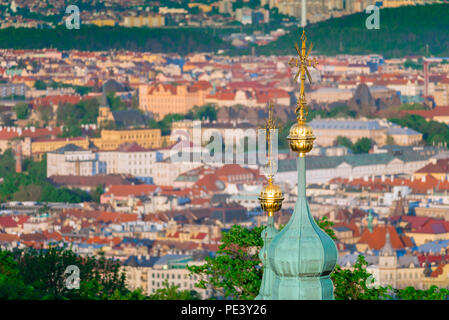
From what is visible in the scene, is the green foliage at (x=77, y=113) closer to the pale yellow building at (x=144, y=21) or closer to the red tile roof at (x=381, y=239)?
the pale yellow building at (x=144, y=21)

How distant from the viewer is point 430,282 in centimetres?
4334

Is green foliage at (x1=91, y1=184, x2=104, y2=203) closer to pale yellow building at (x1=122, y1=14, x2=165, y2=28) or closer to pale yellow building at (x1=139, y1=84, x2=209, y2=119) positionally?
pale yellow building at (x1=139, y1=84, x2=209, y2=119)

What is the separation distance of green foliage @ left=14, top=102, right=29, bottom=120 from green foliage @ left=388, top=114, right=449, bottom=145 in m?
16.4

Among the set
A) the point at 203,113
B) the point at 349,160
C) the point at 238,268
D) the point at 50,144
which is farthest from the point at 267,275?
the point at 203,113

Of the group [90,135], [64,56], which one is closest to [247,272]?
[90,135]

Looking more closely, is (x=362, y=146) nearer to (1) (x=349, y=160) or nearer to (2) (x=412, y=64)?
(1) (x=349, y=160)

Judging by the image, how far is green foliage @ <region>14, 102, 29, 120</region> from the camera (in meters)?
91.8

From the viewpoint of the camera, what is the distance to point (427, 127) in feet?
278

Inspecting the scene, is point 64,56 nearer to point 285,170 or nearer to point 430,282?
Answer: point 285,170

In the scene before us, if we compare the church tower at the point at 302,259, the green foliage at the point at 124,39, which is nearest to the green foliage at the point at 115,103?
the green foliage at the point at 124,39

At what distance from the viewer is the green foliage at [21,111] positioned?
91812 millimetres

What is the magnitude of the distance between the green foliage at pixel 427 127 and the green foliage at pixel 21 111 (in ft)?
53.8

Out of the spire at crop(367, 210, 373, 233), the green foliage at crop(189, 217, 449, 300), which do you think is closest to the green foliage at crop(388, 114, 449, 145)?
the spire at crop(367, 210, 373, 233)
